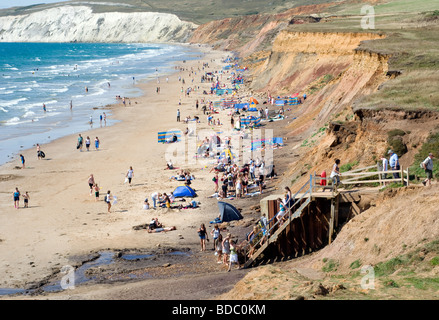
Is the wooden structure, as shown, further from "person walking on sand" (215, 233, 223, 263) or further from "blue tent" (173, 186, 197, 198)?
"blue tent" (173, 186, 197, 198)

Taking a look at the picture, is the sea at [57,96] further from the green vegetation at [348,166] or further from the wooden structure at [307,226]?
the wooden structure at [307,226]

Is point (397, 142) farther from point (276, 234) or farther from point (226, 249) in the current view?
point (226, 249)

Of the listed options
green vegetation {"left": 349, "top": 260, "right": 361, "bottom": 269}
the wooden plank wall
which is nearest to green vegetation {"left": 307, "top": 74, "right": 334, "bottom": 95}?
the wooden plank wall

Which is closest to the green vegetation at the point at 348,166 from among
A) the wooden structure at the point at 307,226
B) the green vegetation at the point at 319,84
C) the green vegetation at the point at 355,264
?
the wooden structure at the point at 307,226

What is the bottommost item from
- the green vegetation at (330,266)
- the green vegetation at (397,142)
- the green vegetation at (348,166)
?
the green vegetation at (330,266)

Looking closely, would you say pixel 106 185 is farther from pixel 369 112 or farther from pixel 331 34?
pixel 331 34

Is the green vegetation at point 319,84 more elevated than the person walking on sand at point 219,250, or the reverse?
the green vegetation at point 319,84

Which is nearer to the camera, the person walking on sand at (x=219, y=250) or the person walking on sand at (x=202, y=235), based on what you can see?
the person walking on sand at (x=219, y=250)

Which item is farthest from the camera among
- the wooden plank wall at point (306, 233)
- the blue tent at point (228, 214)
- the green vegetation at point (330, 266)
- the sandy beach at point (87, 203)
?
the blue tent at point (228, 214)
